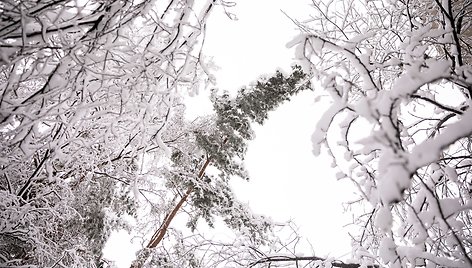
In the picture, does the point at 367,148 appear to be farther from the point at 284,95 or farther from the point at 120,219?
the point at 120,219

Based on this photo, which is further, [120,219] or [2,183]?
[120,219]

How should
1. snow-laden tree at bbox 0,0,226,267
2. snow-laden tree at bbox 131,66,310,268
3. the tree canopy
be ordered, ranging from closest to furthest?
the tree canopy, snow-laden tree at bbox 0,0,226,267, snow-laden tree at bbox 131,66,310,268

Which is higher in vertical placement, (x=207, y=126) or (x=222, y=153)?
(x=207, y=126)

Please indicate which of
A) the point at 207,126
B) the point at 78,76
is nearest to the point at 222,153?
the point at 207,126

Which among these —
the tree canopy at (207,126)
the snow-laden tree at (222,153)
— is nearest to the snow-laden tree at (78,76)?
the tree canopy at (207,126)

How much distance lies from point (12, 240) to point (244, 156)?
540 centimetres

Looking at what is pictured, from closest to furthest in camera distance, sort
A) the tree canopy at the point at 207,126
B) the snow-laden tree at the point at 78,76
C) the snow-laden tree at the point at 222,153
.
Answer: the tree canopy at the point at 207,126 → the snow-laden tree at the point at 78,76 → the snow-laden tree at the point at 222,153

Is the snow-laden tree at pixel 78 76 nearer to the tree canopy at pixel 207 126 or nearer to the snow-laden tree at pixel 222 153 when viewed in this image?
the tree canopy at pixel 207 126

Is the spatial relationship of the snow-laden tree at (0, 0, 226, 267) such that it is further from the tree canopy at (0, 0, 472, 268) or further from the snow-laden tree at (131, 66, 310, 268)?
the snow-laden tree at (131, 66, 310, 268)

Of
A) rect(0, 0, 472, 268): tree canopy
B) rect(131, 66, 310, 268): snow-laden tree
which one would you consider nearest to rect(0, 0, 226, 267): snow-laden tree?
rect(0, 0, 472, 268): tree canopy

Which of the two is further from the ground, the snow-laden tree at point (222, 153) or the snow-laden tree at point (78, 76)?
the snow-laden tree at point (222, 153)

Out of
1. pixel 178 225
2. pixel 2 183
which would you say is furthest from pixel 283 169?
pixel 2 183

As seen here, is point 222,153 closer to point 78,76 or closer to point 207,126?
point 207,126

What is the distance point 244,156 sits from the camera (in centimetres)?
831
